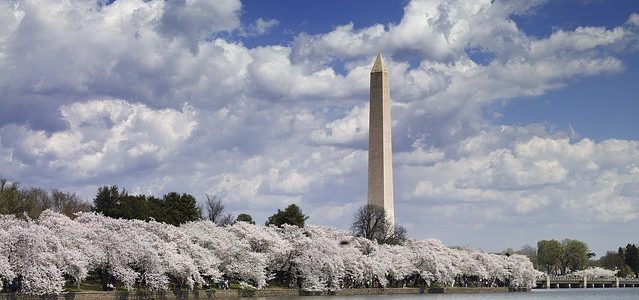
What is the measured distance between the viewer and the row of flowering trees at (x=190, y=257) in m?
56.7

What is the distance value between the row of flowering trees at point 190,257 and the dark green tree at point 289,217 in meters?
1.77

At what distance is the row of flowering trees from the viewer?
56.7 m

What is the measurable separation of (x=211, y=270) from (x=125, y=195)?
32.2m

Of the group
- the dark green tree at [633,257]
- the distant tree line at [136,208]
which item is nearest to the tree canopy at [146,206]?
the distant tree line at [136,208]

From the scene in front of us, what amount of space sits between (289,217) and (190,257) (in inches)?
1539

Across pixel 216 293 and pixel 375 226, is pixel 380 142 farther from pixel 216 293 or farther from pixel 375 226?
pixel 216 293

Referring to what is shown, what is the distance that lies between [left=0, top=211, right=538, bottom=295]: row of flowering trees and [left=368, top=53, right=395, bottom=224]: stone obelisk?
592 centimetres

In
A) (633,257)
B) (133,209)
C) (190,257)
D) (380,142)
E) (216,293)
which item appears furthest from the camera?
(633,257)

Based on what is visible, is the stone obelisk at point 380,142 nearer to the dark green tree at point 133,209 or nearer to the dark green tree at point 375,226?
the dark green tree at point 375,226

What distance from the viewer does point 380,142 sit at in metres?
106

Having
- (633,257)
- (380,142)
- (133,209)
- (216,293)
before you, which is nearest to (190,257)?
(216,293)

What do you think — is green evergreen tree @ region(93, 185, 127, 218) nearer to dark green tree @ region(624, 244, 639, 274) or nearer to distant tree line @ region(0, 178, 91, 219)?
distant tree line @ region(0, 178, 91, 219)

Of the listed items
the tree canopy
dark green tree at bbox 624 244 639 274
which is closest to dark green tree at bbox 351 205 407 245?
the tree canopy

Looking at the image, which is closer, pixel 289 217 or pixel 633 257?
pixel 289 217
